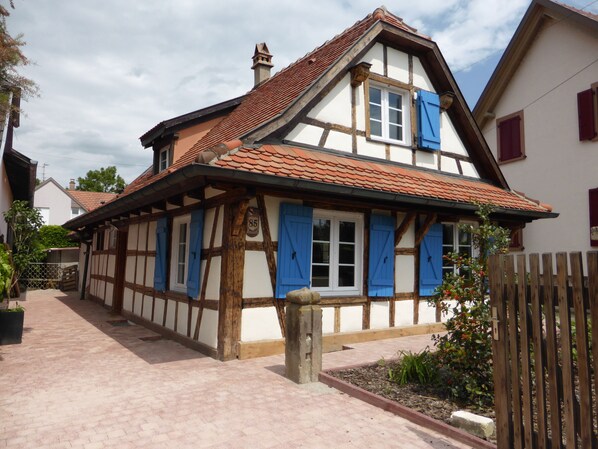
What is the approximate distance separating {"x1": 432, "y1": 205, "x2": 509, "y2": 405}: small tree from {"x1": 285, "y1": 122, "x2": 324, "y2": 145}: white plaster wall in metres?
3.62

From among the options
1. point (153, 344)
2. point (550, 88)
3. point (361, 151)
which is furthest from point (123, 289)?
point (550, 88)

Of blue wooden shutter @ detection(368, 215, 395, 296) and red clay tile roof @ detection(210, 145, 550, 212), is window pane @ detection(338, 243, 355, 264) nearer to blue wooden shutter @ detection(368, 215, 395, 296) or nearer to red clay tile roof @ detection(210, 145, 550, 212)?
blue wooden shutter @ detection(368, 215, 395, 296)

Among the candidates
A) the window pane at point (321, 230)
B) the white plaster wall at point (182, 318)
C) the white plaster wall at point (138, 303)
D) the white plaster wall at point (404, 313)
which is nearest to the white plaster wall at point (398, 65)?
the window pane at point (321, 230)

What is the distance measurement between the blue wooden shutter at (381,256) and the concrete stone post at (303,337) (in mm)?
2536

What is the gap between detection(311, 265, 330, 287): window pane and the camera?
23.3 feet

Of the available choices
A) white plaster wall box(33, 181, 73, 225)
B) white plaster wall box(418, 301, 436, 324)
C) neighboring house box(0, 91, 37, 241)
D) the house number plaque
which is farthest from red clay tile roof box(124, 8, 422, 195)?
white plaster wall box(33, 181, 73, 225)

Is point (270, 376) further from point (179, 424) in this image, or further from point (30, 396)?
point (30, 396)

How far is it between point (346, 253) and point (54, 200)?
141 ft

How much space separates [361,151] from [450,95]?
287cm

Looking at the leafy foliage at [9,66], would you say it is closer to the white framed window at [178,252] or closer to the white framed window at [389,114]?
the white framed window at [178,252]

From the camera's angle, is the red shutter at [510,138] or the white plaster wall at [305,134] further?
the red shutter at [510,138]

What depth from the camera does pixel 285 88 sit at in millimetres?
9125

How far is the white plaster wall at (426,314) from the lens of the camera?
8.28 meters

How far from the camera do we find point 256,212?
6332 mm
